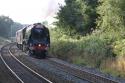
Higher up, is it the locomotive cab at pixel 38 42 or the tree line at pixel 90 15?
the tree line at pixel 90 15

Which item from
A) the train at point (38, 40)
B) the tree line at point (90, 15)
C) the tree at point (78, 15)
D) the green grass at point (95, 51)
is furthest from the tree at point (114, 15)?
the tree at point (78, 15)

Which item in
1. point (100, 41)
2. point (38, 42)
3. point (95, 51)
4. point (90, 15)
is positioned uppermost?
point (90, 15)

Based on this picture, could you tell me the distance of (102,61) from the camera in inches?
1077

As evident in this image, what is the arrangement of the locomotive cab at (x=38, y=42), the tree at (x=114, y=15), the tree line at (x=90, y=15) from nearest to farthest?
1. the tree at (x=114, y=15)
2. the tree line at (x=90, y=15)
3. the locomotive cab at (x=38, y=42)

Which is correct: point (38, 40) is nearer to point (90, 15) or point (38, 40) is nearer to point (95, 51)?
point (90, 15)

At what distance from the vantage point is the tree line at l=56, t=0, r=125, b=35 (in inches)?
1152

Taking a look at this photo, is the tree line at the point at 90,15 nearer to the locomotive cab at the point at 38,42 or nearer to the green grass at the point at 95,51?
the green grass at the point at 95,51

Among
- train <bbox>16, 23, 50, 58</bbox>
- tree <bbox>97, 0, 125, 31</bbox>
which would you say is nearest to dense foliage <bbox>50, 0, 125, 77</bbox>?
tree <bbox>97, 0, 125, 31</bbox>

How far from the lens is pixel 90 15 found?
41375 millimetres

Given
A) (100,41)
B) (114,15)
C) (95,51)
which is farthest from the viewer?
(100,41)

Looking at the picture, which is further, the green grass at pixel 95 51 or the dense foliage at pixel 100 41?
the green grass at pixel 95 51

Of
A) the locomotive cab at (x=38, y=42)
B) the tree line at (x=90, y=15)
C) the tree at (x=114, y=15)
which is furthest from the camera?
the locomotive cab at (x=38, y=42)

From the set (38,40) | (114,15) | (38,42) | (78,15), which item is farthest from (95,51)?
(78,15)

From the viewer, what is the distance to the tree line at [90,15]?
29266 millimetres
